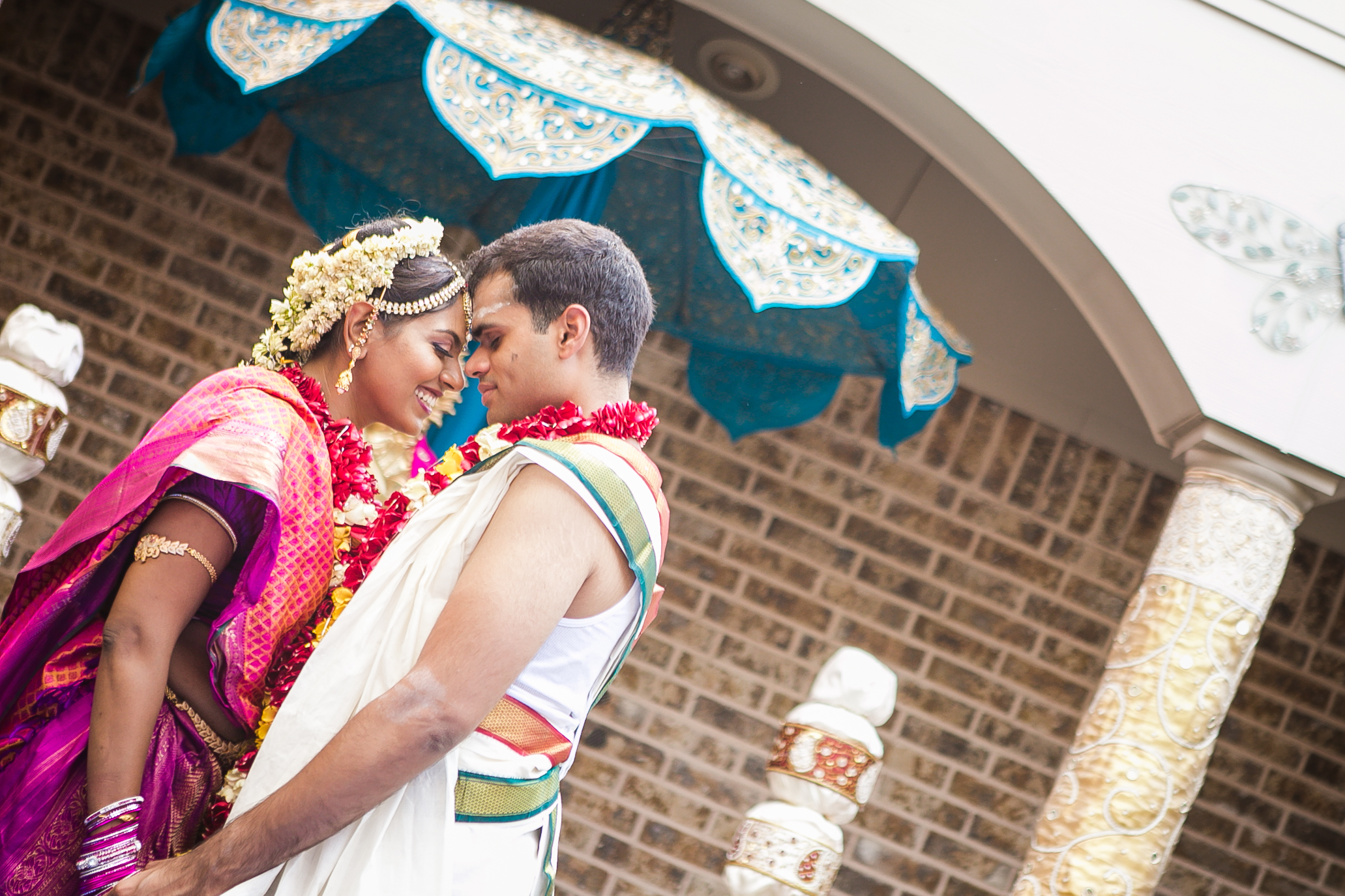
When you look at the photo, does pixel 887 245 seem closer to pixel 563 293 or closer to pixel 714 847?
pixel 563 293

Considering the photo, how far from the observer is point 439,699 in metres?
1.23

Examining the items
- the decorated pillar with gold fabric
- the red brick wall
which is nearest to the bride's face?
the decorated pillar with gold fabric

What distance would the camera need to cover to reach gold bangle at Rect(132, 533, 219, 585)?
4.87 feet

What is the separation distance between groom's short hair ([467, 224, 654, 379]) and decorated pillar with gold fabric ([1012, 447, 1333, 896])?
6.98ft

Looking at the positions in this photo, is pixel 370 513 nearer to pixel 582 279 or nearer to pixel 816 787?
pixel 582 279

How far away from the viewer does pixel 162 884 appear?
50.6 inches

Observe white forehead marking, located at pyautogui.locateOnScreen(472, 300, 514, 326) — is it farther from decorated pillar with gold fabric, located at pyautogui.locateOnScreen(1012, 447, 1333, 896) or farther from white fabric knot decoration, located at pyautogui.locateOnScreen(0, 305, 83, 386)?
decorated pillar with gold fabric, located at pyautogui.locateOnScreen(1012, 447, 1333, 896)

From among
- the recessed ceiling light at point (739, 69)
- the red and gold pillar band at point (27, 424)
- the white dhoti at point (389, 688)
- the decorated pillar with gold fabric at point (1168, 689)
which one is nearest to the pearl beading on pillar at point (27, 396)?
the red and gold pillar band at point (27, 424)

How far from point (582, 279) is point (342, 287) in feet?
1.88

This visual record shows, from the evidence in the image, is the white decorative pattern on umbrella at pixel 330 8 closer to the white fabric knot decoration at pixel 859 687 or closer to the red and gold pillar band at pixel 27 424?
the red and gold pillar band at pixel 27 424

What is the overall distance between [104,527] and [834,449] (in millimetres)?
3394

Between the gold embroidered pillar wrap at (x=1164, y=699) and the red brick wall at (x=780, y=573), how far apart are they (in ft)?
4.39

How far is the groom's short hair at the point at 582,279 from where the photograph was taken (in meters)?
1.52

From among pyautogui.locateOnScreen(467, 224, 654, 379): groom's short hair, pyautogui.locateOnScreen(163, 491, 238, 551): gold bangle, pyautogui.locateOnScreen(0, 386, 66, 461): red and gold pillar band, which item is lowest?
pyautogui.locateOnScreen(0, 386, 66, 461): red and gold pillar band
